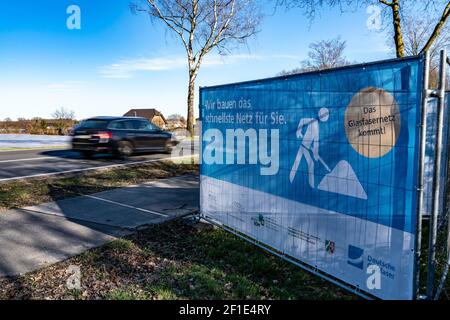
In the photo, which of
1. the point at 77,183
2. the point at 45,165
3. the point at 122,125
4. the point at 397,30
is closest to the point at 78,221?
the point at 77,183

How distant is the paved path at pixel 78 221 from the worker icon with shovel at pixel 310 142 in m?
3.14

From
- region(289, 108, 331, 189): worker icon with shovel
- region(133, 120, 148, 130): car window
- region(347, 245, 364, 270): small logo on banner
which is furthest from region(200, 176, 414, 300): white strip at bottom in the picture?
region(133, 120, 148, 130): car window

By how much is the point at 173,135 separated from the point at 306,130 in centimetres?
1356

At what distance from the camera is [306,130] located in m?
3.76

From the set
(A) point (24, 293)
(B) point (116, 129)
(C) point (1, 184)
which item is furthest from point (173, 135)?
(A) point (24, 293)

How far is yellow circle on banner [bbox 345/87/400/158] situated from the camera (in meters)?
2.92

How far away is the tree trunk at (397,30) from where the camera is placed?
1059cm

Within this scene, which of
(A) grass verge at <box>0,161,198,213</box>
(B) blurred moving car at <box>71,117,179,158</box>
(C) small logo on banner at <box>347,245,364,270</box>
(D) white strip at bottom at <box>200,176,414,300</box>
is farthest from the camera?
(B) blurred moving car at <box>71,117,179,158</box>

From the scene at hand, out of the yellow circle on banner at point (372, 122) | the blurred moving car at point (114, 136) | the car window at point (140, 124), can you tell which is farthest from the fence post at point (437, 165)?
the car window at point (140, 124)

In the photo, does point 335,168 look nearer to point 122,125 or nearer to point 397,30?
point 397,30

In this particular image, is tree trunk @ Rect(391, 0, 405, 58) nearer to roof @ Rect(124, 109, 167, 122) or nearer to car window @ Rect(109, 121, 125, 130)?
car window @ Rect(109, 121, 125, 130)

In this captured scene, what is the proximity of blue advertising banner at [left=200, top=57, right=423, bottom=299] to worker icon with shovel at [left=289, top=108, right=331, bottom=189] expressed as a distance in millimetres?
11

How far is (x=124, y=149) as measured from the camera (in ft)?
46.3

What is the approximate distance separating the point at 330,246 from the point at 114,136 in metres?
11.5
